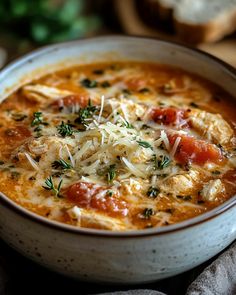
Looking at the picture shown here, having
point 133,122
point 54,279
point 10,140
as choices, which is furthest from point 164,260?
point 10,140

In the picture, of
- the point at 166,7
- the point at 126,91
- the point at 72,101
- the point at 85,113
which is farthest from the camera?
the point at 166,7

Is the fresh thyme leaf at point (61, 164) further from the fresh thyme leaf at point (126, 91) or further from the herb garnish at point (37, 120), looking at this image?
the fresh thyme leaf at point (126, 91)

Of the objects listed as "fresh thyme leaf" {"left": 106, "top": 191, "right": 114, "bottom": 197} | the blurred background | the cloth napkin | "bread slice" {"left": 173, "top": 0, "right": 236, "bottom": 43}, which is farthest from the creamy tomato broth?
the blurred background

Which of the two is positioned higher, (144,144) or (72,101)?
(72,101)

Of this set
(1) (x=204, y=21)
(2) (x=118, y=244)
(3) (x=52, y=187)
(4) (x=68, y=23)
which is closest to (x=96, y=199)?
(3) (x=52, y=187)

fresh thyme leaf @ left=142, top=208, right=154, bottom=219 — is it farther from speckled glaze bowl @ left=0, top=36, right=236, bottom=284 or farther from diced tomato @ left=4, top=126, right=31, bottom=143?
diced tomato @ left=4, top=126, right=31, bottom=143

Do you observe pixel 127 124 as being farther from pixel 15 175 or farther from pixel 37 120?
pixel 15 175

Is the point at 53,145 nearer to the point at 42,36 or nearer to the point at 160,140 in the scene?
the point at 160,140
